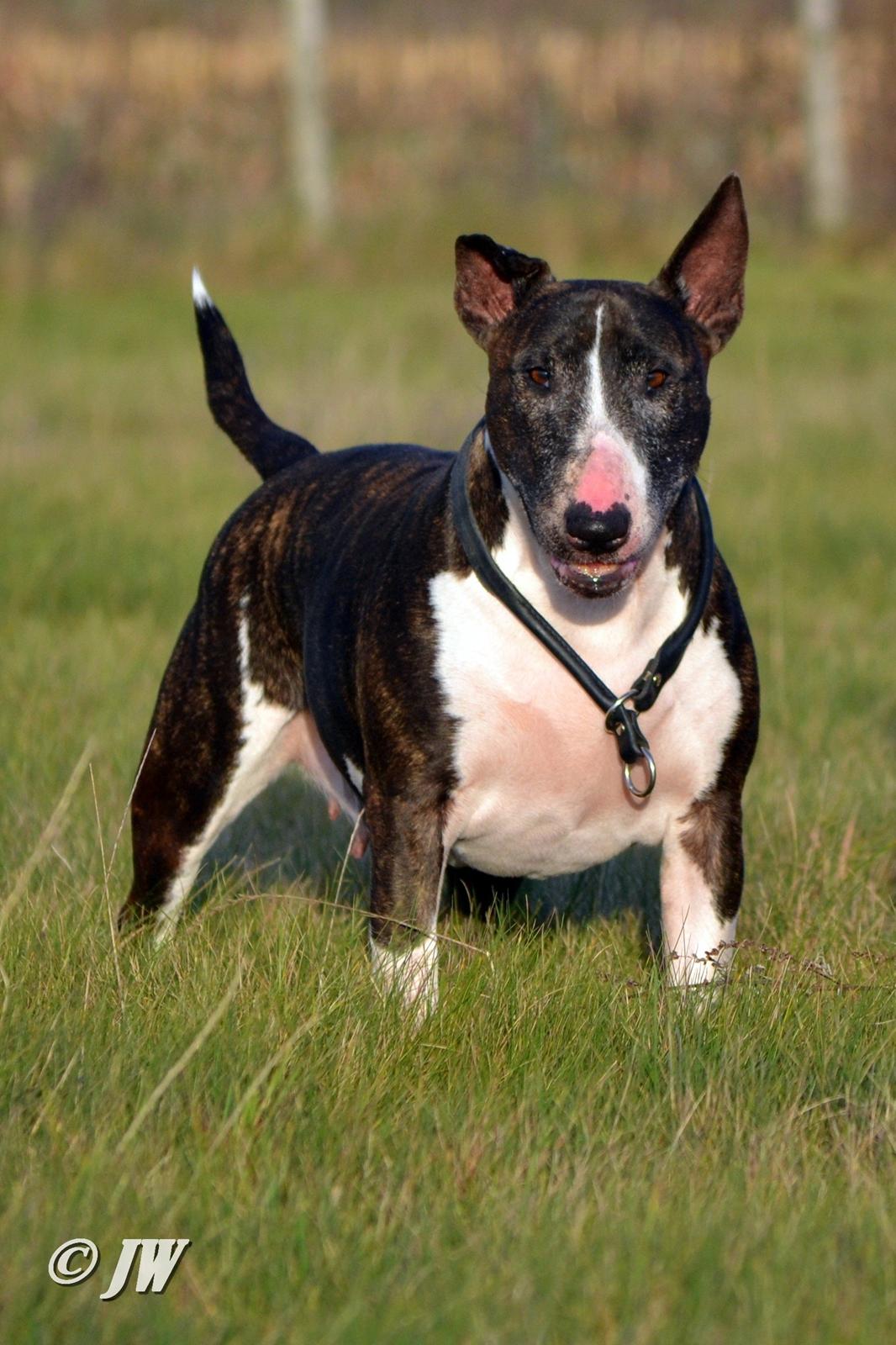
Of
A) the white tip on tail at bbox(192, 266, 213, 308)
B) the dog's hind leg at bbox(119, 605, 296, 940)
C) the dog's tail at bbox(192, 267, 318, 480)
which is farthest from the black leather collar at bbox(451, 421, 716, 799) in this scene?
the white tip on tail at bbox(192, 266, 213, 308)

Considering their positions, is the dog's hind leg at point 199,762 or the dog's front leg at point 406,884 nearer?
the dog's front leg at point 406,884

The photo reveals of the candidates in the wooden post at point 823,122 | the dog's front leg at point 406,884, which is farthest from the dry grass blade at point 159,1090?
the wooden post at point 823,122

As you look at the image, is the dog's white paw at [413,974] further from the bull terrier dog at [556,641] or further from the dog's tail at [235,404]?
the dog's tail at [235,404]

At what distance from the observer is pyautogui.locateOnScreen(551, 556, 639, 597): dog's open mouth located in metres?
3.17

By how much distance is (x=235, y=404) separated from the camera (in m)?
4.65

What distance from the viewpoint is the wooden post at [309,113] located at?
1819 centimetres

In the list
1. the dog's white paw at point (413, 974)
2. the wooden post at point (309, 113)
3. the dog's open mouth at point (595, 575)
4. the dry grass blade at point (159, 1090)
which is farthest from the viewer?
the wooden post at point (309, 113)

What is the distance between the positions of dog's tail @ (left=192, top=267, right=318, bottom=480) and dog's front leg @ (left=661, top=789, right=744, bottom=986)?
4.95 ft

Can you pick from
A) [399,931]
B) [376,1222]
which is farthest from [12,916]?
[376,1222]

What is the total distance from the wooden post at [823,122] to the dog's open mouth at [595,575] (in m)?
16.1

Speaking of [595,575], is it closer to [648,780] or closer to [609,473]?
[609,473]

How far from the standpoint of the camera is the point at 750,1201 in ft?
8.52

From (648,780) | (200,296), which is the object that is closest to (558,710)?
(648,780)

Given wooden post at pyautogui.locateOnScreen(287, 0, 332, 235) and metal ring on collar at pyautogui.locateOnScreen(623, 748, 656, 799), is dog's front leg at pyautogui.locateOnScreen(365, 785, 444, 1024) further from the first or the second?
wooden post at pyautogui.locateOnScreen(287, 0, 332, 235)
